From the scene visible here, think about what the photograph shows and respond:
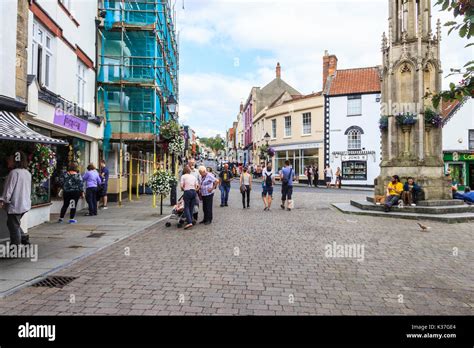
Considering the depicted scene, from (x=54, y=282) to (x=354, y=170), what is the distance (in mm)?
29296

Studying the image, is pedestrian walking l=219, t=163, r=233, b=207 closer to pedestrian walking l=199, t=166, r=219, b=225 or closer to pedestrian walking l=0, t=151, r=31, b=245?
pedestrian walking l=199, t=166, r=219, b=225

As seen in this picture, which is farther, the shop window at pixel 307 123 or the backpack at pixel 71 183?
the shop window at pixel 307 123

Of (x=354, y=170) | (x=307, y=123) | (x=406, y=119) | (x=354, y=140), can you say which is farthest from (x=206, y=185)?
(x=307, y=123)

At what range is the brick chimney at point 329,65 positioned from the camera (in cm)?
3441

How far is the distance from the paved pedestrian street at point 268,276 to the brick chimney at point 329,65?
27662 millimetres

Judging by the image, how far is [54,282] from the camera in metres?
5.08

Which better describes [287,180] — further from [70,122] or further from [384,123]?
[70,122]

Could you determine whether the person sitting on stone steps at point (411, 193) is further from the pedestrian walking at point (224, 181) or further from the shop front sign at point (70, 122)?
the shop front sign at point (70, 122)

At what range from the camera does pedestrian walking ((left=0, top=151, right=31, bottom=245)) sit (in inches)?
248

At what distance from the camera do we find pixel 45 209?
10547mm

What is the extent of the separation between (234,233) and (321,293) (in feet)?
14.7
